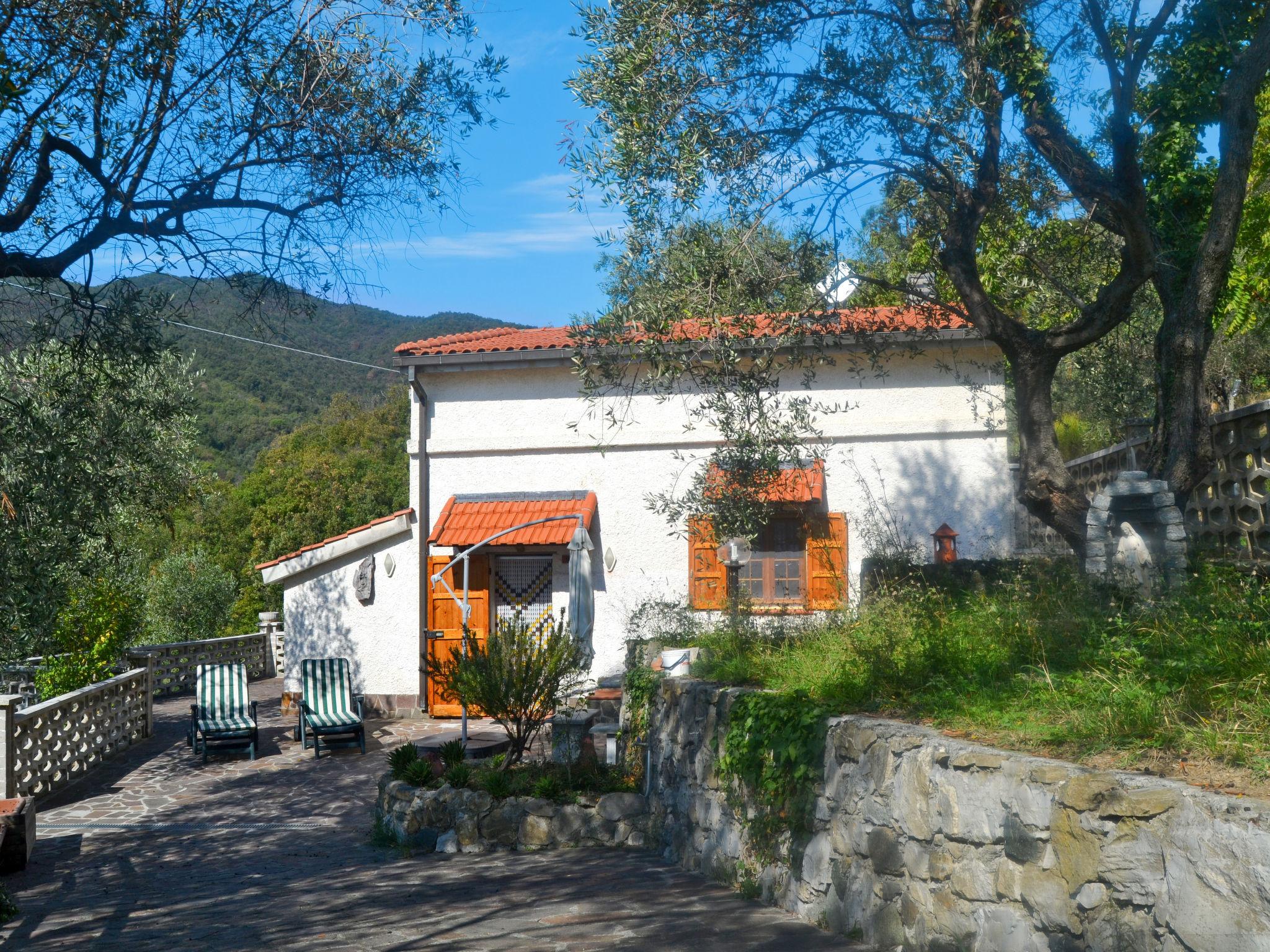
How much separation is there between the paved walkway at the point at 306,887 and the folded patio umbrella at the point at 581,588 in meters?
2.90

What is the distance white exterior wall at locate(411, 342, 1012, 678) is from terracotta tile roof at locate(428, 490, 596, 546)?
163 mm

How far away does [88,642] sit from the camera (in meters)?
13.3

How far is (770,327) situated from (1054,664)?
11.7 feet

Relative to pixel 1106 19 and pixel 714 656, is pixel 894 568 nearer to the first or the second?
pixel 714 656

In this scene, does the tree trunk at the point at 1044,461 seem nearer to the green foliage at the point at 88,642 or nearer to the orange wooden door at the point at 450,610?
the orange wooden door at the point at 450,610

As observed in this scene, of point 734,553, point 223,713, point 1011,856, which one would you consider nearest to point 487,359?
point 223,713

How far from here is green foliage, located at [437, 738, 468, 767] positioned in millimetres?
9359

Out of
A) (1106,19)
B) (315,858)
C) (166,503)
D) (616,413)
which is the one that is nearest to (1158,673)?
(1106,19)

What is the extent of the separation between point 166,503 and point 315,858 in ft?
27.0

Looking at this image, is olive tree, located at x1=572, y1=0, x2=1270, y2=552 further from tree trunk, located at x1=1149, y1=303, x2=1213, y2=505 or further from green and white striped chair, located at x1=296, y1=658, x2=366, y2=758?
green and white striped chair, located at x1=296, y1=658, x2=366, y2=758

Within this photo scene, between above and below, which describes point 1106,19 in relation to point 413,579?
above

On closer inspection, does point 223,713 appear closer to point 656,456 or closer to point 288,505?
point 656,456

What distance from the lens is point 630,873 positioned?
23.6 ft

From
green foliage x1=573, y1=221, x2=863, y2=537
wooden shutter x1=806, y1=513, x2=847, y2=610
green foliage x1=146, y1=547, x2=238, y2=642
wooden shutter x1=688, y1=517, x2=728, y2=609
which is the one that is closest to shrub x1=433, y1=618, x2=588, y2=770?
green foliage x1=573, y1=221, x2=863, y2=537
